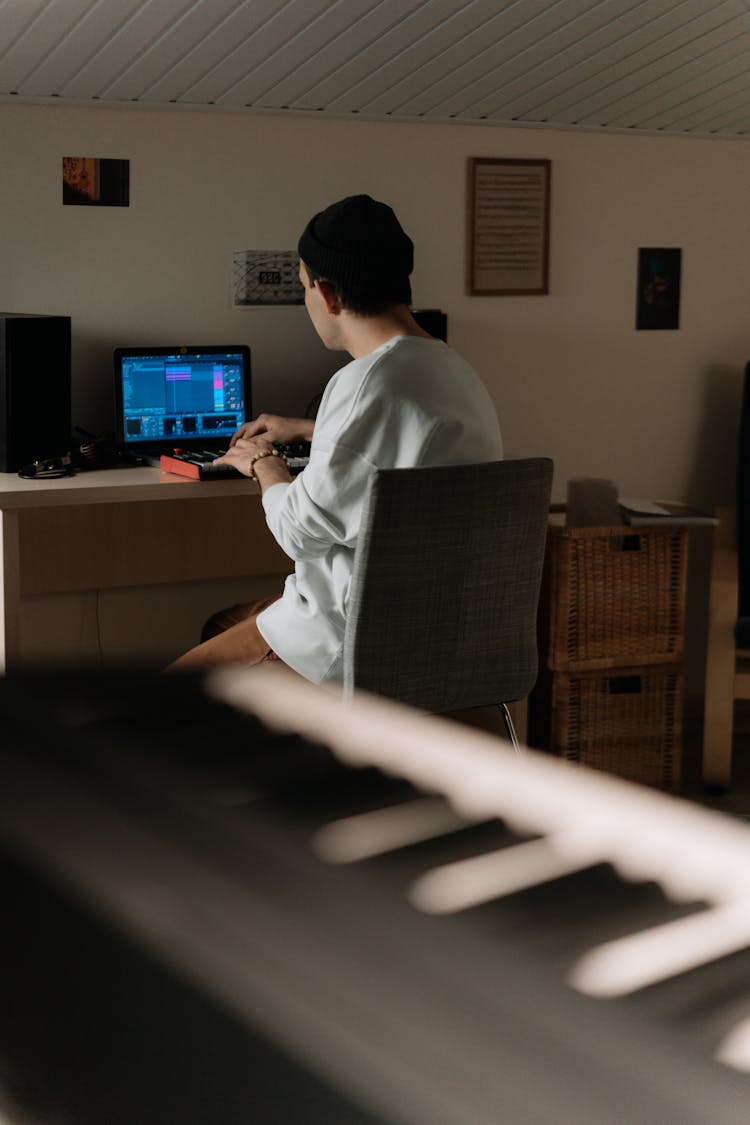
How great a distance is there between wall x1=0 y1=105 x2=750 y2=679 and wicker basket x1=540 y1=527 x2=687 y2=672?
609 mm

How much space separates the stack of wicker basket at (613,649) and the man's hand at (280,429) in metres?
0.74

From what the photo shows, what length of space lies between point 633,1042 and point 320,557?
1749 millimetres

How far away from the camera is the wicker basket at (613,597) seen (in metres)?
3.22

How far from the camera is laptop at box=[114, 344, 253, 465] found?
3.13 meters

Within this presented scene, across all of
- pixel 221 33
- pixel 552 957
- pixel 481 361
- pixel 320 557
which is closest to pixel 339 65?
pixel 221 33

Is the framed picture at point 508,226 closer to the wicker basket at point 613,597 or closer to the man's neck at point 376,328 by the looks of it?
the wicker basket at point 613,597

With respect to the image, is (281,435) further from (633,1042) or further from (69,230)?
(633,1042)

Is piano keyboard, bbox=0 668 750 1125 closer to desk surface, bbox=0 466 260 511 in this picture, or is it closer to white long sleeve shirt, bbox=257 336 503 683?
white long sleeve shirt, bbox=257 336 503 683

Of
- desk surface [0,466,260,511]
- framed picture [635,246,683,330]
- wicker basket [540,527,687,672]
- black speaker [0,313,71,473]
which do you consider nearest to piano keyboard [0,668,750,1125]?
desk surface [0,466,260,511]

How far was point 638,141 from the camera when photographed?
3.76 meters

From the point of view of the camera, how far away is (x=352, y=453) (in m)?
1.97

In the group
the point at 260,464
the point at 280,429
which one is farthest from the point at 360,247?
the point at 280,429

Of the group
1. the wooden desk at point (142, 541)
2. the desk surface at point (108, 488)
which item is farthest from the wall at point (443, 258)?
the desk surface at point (108, 488)

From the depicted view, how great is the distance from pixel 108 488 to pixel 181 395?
53cm
